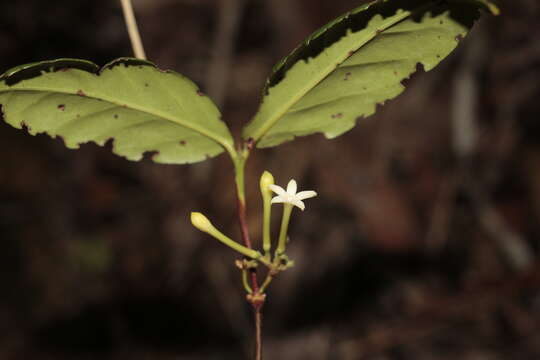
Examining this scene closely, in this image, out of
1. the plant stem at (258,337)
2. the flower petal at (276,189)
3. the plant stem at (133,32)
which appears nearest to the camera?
the plant stem at (258,337)

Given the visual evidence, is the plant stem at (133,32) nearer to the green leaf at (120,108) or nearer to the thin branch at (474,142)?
the green leaf at (120,108)

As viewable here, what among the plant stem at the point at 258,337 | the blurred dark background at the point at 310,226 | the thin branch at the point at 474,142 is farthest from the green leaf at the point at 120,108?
the thin branch at the point at 474,142

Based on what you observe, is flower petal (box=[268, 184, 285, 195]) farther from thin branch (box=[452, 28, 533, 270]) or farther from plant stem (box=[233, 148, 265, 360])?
thin branch (box=[452, 28, 533, 270])

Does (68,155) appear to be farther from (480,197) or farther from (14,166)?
(480,197)

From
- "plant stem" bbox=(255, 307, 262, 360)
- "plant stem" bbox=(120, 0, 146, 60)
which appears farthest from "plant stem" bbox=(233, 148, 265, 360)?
"plant stem" bbox=(120, 0, 146, 60)

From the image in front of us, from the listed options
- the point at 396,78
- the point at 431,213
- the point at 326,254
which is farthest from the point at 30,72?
the point at 431,213

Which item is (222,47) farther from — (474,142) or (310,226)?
(474,142)

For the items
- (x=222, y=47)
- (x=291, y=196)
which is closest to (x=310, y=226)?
(x=222, y=47)
